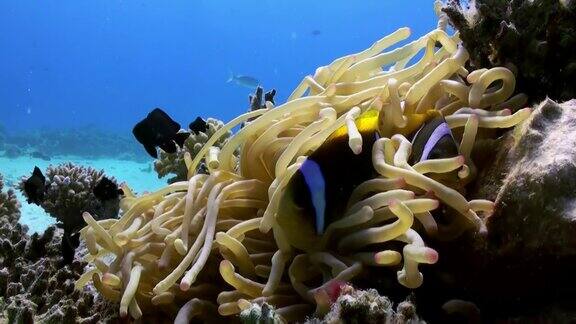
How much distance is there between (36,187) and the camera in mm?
4188

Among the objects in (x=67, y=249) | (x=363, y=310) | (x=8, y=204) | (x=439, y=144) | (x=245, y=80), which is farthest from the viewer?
(x=245, y=80)

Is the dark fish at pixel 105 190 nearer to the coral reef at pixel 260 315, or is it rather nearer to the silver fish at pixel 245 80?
the coral reef at pixel 260 315

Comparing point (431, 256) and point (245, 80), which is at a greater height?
point (245, 80)

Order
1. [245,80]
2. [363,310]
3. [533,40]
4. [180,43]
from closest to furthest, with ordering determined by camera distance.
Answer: [363,310] < [533,40] < [245,80] < [180,43]

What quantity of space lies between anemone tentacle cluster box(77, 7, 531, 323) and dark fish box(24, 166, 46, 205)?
211 cm

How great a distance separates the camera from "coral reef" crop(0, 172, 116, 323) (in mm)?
2107

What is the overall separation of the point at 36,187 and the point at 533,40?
361 cm

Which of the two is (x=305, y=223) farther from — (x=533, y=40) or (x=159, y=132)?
(x=159, y=132)

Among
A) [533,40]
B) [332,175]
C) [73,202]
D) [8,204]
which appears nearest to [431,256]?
[332,175]

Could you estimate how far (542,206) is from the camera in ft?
4.64

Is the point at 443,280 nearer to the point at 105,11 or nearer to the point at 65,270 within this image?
the point at 65,270

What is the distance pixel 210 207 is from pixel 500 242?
3.24 feet

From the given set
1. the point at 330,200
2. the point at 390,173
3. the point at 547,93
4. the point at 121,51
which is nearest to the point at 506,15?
the point at 547,93

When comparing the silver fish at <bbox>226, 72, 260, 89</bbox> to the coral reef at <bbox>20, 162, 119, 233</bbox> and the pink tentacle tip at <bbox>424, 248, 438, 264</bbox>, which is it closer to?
the coral reef at <bbox>20, 162, 119, 233</bbox>
